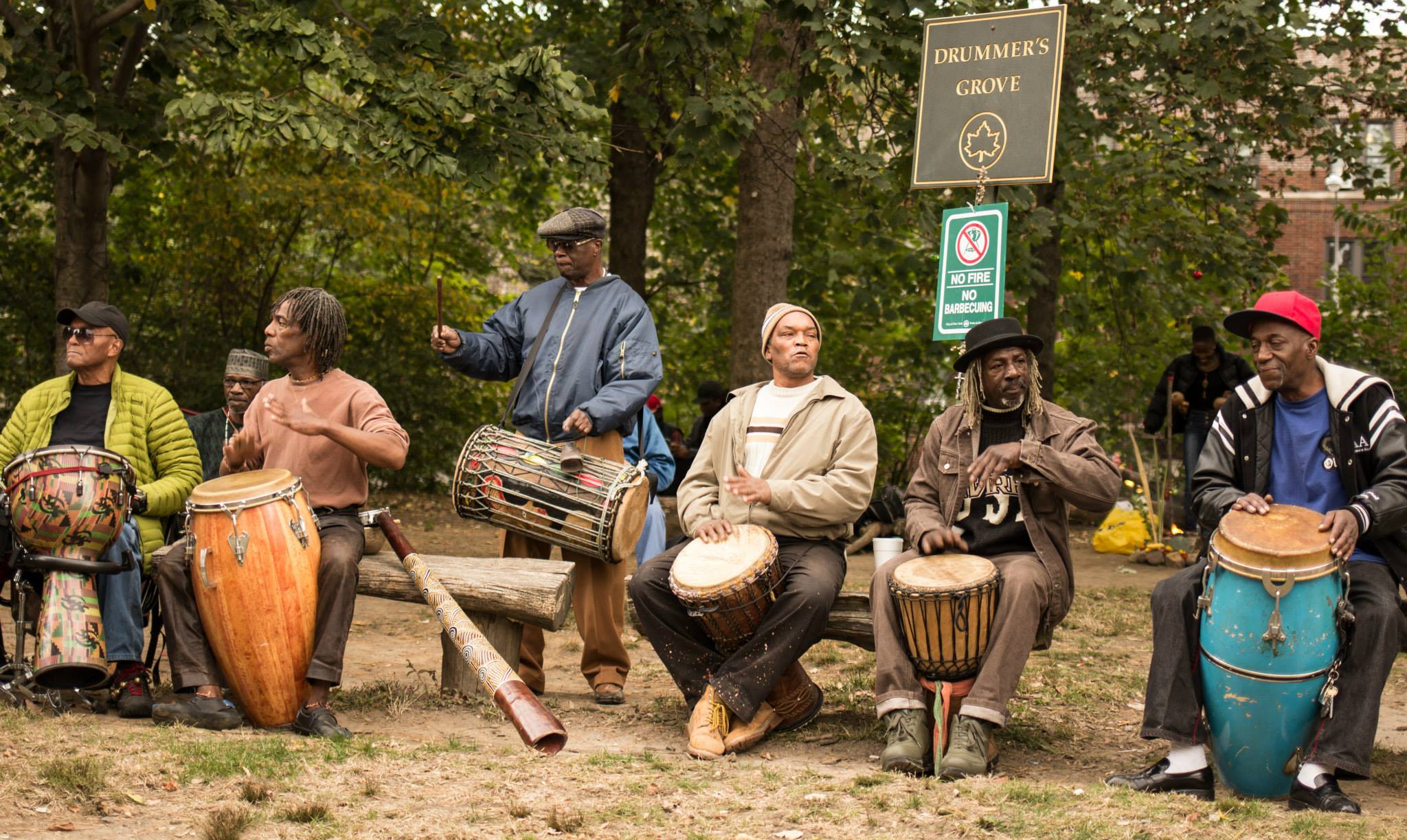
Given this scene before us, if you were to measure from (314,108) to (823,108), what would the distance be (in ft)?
11.4

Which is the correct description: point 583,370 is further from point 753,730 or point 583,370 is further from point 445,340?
point 753,730

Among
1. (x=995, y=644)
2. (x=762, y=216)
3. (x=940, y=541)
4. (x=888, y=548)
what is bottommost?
(x=995, y=644)

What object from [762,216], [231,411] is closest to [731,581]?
[231,411]

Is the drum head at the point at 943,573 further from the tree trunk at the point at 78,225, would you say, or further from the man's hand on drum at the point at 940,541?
the tree trunk at the point at 78,225

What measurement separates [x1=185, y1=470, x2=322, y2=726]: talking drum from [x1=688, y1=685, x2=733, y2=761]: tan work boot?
152 cm

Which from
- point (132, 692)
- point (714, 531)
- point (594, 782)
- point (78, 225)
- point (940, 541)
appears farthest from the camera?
point (78, 225)

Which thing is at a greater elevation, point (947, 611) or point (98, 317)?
point (98, 317)

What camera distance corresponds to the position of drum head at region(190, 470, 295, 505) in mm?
5426

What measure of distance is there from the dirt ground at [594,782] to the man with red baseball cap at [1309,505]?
0.75 ft

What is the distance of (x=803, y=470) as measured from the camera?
225 inches

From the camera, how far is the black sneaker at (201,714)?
547 centimetres

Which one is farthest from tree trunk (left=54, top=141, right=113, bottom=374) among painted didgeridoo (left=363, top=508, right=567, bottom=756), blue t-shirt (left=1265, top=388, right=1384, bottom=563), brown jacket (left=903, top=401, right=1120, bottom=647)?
blue t-shirt (left=1265, top=388, right=1384, bottom=563)

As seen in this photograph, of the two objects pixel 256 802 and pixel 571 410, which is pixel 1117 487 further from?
pixel 256 802

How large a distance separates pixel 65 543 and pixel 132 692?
2.17 ft
